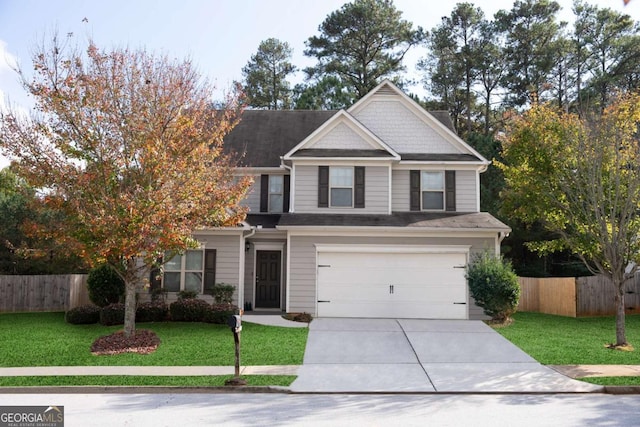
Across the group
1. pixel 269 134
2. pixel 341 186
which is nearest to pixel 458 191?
pixel 341 186

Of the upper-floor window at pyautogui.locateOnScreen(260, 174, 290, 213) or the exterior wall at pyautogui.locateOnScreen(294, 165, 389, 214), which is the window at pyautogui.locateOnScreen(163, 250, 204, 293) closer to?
the upper-floor window at pyautogui.locateOnScreen(260, 174, 290, 213)

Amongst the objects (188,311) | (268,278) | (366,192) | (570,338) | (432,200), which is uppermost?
(366,192)

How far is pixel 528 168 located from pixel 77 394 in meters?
13.7

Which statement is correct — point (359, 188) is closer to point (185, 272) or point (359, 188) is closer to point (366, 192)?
point (366, 192)

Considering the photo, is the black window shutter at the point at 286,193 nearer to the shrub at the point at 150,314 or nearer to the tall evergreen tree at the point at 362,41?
the shrub at the point at 150,314

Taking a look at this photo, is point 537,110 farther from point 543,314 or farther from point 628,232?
point 543,314

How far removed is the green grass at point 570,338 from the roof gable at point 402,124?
6.82 m

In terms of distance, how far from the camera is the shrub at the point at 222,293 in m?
18.4

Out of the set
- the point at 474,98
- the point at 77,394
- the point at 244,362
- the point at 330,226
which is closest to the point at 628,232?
the point at 330,226

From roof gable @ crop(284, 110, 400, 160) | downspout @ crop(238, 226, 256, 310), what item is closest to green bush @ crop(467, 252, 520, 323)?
roof gable @ crop(284, 110, 400, 160)

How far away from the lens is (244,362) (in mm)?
12391

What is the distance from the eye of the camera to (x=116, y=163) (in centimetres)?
1411

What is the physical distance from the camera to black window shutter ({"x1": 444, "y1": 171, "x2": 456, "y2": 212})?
20656mm

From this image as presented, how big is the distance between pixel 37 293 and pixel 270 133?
1082 centimetres
